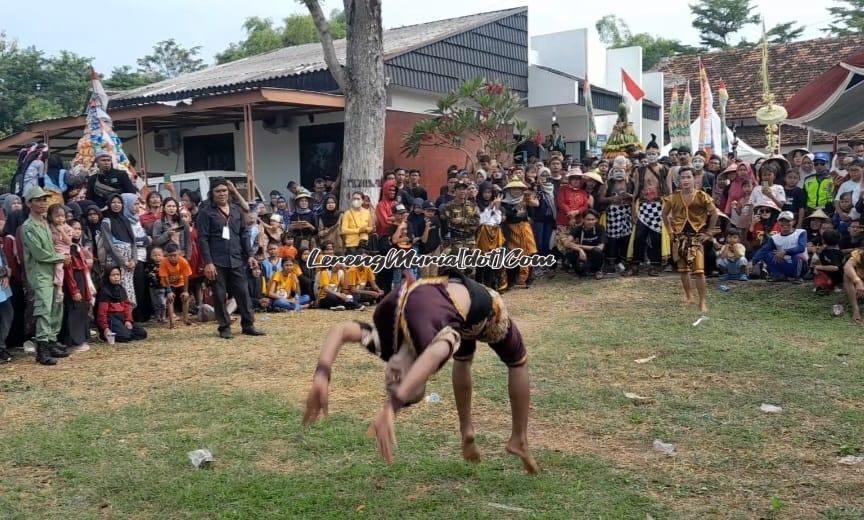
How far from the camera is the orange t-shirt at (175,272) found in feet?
32.6

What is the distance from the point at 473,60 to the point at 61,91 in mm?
22786

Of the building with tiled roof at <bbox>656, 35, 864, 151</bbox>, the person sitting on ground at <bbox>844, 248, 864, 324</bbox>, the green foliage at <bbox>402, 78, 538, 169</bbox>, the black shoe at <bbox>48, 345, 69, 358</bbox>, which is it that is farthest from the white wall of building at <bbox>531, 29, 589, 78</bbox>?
the black shoe at <bbox>48, 345, 69, 358</bbox>

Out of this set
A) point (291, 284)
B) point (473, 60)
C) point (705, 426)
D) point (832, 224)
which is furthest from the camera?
point (473, 60)

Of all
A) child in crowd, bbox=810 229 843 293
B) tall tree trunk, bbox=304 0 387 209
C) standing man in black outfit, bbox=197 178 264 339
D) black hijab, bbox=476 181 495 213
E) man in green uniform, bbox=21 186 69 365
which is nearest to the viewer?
man in green uniform, bbox=21 186 69 365

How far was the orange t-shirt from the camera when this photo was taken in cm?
994

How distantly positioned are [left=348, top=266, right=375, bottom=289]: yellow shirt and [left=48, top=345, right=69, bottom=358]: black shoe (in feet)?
14.3

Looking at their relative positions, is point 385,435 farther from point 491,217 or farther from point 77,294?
point 491,217

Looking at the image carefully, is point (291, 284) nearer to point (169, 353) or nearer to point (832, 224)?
point (169, 353)

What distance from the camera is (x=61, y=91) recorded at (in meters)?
34.9

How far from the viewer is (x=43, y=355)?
26.2 feet

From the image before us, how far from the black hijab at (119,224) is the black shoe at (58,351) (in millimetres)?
1598

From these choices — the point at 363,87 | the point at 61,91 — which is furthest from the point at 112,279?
the point at 61,91

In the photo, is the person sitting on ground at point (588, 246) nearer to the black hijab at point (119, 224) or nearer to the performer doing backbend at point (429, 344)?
the black hijab at point (119, 224)

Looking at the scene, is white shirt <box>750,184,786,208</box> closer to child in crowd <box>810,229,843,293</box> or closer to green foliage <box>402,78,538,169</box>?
child in crowd <box>810,229,843,293</box>
